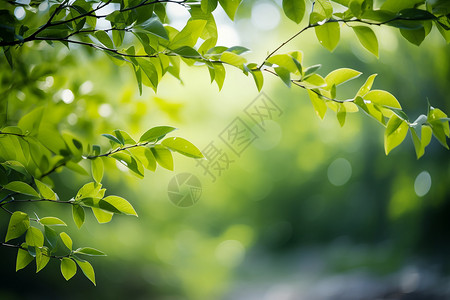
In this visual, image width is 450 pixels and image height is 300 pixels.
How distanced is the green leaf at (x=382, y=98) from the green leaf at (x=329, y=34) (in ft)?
0.19

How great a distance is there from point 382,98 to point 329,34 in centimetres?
8

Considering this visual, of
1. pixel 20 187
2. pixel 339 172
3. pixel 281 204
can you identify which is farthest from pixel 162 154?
pixel 281 204

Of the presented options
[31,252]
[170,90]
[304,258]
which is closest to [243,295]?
[304,258]

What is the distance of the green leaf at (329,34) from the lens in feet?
1.08

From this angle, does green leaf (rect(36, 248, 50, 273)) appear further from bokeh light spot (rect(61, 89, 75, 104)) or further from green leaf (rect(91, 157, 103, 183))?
→ bokeh light spot (rect(61, 89, 75, 104))

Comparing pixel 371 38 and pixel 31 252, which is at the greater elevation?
pixel 371 38

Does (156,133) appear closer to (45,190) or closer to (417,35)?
(45,190)

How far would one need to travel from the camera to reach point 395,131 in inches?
13.1

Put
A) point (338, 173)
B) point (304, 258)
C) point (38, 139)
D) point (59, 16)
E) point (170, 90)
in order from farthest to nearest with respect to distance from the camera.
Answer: point (338, 173), point (304, 258), point (170, 90), point (59, 16), point (38, 139)

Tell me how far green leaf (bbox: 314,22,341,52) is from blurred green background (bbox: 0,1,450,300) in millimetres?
471

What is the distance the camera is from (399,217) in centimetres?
255

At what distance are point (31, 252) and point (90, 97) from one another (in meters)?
0.43

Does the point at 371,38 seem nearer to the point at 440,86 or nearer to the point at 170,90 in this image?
the point at 440,86

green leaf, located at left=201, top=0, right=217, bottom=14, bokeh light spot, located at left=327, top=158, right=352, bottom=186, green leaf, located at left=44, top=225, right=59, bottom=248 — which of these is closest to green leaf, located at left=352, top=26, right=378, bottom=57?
green leaf, located at left=201, top=0, right=217, bottom=14
